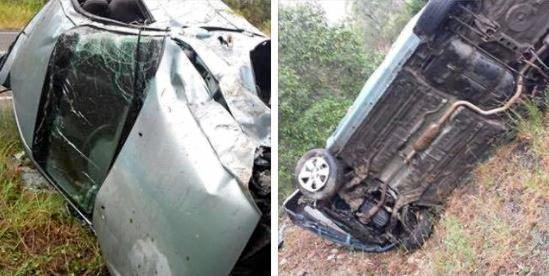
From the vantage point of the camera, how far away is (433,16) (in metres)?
1.67

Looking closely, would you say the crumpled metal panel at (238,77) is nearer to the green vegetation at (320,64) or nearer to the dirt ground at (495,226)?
the green vegetation at (320,64)

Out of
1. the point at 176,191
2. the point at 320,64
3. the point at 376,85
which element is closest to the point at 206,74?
the point at 176,191

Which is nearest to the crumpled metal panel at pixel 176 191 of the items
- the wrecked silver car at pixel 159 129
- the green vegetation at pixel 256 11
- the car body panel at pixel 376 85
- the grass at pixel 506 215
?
the wrecked silver car at pixel 159 129

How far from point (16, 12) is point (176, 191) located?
760 cm

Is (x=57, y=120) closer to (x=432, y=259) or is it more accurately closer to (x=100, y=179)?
(x=100, y=179)

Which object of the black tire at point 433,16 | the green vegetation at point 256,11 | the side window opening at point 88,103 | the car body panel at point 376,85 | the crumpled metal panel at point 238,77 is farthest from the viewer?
the green vegetation at point 256,11

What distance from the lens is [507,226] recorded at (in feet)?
5.16

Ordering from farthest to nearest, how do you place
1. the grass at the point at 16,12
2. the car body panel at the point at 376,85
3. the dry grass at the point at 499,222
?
the grass at the point at 16,12, the car body panel at the point at 376,85, the dry grass at the point at 499,222

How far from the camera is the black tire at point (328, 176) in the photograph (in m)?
1.87

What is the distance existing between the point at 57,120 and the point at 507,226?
203 cm

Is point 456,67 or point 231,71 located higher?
point 456,67

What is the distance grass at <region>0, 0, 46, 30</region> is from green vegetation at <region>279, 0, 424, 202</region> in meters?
7.46

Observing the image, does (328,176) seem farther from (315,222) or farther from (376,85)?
(376,85)

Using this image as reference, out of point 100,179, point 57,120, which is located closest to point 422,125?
point 100,179
